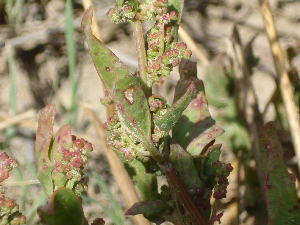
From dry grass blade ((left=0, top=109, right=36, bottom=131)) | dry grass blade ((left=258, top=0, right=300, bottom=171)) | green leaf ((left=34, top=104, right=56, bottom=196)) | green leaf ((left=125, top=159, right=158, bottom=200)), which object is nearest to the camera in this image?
green leaf ((left=34, top=104, right=56, bottom=196))

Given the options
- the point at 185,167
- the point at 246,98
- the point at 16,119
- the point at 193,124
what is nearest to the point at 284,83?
the point at 246,98

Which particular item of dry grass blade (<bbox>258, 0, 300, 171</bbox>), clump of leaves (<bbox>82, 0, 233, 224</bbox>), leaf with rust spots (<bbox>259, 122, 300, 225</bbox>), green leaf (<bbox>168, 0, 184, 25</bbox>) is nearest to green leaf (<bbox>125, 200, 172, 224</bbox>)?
clump of leaves (<bbox>82, 0, 233, 224</bbox>)

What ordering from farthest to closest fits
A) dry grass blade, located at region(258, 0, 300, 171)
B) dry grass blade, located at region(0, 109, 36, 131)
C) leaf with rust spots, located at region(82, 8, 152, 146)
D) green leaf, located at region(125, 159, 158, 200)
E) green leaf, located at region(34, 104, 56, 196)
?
dry grass blade, located at region(0, 109, 36, 131)
dry grass blade, located at region(258, 0, 300, 171)
green leaf, located at region(125, 159, 158, 200)
green leaf, located at region(34, 104, 56, 196)
leaf with rust spots, located at region(82, 8, 152, 146)

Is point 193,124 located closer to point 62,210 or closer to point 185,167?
point 185,167

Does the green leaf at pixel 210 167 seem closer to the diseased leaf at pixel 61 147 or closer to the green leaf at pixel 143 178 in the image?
the green leaf at pixel 143 178

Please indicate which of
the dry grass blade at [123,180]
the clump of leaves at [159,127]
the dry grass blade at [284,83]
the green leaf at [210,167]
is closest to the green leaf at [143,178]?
the clump of leaves at [159,127]

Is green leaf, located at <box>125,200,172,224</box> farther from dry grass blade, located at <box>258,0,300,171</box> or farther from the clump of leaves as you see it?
dry grass blade, located at <box>258,0,300,171</box>

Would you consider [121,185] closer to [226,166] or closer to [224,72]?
[224,72]
